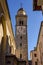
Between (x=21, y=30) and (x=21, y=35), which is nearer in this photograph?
(x=21, y=35)

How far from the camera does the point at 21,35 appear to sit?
2141 inches

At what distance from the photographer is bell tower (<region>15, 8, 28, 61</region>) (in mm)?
52062

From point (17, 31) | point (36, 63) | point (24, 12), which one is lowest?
point (36, 63)

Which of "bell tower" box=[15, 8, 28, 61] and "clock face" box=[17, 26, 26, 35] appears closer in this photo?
"bell tower" box=[15, 8, 28, 61]

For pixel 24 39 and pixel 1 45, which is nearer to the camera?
pixel 1 45

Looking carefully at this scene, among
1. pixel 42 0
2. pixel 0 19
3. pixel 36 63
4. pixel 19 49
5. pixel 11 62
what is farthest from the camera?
pixel 19 49

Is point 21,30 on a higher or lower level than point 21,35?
higher

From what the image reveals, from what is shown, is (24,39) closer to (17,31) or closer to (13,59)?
(17,31)

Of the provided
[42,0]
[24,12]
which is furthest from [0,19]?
[24,12]

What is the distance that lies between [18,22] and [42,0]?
44203mm

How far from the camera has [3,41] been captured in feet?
71.5

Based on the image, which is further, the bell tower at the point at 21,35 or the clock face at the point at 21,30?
the clock face at the point at 21,30

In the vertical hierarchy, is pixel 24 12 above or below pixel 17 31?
above

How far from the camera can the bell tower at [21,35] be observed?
171 ft
